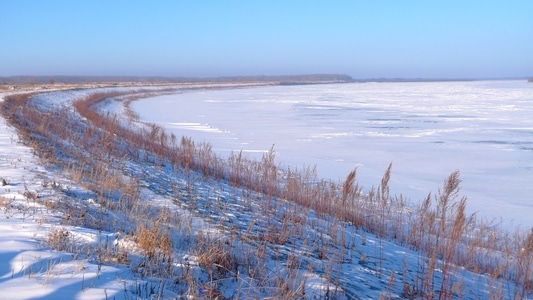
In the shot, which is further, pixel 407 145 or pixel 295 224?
pixel 407 145

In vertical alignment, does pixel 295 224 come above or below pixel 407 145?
above

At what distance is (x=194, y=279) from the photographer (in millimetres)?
4820

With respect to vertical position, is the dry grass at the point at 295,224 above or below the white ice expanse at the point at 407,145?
above

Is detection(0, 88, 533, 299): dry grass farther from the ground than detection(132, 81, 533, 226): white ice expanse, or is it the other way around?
detection(0, 88, 533, 299): dry grass

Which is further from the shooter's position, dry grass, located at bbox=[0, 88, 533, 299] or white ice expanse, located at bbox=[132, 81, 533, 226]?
white ice expanse, located at bbox=[132, 81, 533, 226]

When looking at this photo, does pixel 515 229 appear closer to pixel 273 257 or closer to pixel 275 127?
pixel 273 257

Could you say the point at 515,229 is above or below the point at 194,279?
below

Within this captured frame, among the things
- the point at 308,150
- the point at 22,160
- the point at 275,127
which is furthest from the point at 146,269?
Answer: the point at 275,127

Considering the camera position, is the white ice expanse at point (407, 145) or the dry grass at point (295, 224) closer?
the dry grass at point (295, 224)

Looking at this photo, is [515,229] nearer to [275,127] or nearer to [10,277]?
[10,277]

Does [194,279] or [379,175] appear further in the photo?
[379,175]

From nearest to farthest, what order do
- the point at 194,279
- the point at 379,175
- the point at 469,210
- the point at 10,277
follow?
the point at 10,277 < the point at 194,279 < the point at 469,210 < the point at 379,175

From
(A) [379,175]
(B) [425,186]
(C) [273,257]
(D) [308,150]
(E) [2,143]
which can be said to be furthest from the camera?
(D) [308,150]

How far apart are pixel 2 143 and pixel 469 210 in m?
9.44
